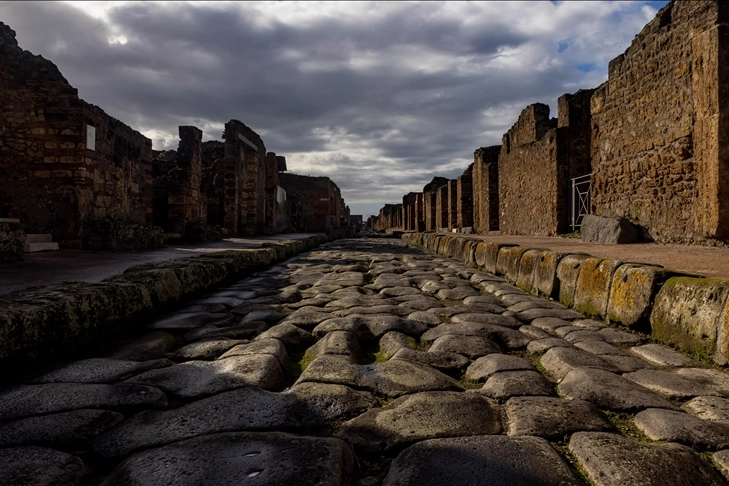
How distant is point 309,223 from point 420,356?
3252 cm

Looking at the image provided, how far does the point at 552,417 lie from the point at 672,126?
605cm

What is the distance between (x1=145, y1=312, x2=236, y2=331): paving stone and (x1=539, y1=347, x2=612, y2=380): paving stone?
198 centimetres

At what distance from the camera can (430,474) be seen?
1116 mm

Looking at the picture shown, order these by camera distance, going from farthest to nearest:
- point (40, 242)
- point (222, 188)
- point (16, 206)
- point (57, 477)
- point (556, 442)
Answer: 1. point (222, 188)
2. point (16, 206)
3. point (40, 242)
4. point (556, 442)
5. point (57, 477)

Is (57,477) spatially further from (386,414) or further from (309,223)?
(309,223)

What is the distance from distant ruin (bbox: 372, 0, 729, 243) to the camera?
5.16 meters

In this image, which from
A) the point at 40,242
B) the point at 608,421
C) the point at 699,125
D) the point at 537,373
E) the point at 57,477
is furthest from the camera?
the point at 40,242

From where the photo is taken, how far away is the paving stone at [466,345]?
2283 mm

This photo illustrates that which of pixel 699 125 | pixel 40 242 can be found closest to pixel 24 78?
pixel 40 242

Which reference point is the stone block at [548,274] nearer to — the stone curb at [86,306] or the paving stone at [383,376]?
the paving stone at [383,376]

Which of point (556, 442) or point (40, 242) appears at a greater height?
point (40, 242)

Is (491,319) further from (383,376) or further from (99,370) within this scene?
(99,370)

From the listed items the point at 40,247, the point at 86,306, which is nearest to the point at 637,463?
the point at 86,306

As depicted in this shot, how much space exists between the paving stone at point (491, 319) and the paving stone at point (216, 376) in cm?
148
